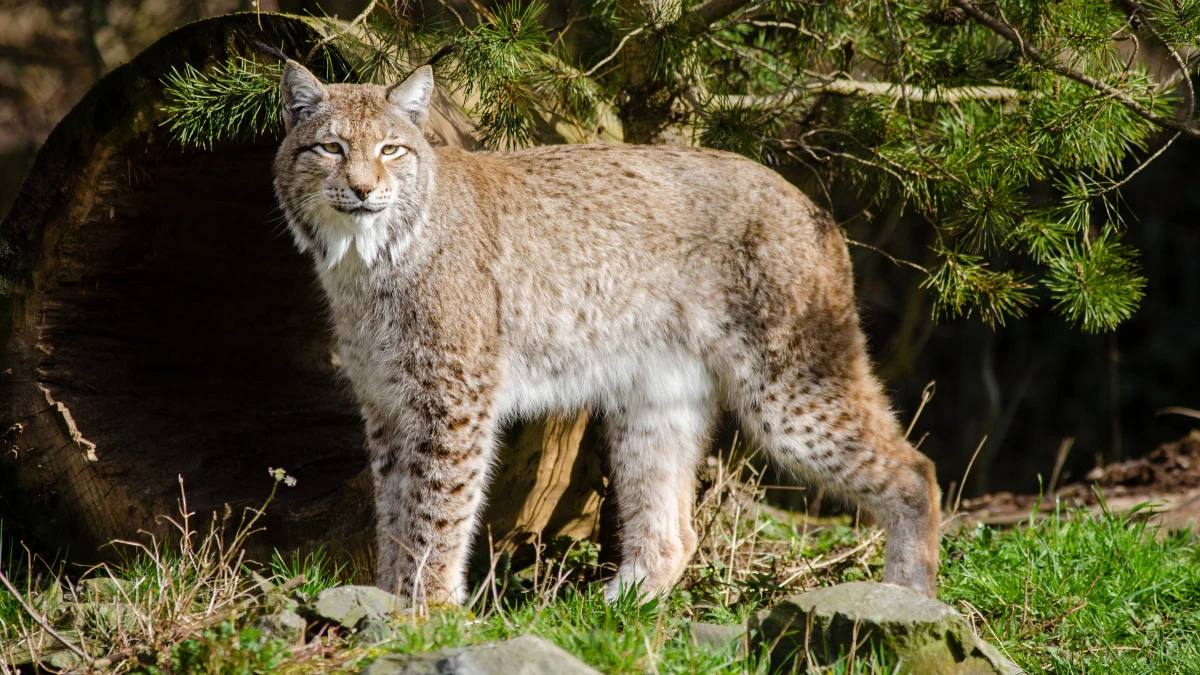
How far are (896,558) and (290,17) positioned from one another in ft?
10.1

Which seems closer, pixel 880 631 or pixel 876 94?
pixel 880 631

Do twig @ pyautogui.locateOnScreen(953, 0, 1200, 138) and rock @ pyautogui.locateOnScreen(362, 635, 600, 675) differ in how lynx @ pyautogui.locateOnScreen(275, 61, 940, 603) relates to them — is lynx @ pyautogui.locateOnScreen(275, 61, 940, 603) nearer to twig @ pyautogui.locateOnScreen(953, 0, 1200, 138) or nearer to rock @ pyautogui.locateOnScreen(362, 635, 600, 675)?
twig @ pyautogui.locateOnScreen(953, 0, 1200, 138)

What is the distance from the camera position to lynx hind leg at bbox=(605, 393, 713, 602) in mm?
4660

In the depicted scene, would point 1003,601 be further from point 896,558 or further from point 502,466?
point 502,466

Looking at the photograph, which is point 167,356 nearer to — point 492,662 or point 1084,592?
point 492,662

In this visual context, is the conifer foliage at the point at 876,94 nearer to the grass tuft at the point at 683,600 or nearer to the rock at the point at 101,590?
the grass tuft at the point at 683,600

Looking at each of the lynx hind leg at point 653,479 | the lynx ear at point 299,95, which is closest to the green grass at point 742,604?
the lynx hind leg at point 653,479

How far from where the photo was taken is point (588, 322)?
4422 mm

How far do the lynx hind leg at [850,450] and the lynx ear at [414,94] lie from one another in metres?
1.65

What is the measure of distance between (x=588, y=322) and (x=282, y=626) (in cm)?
184

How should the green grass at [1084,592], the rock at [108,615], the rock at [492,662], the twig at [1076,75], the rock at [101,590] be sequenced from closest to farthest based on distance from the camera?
the rock at [492,662] → the rock at [108,615] → the rock at [101,590] → the green grass at [1084,592] → the twig at [1076,75]

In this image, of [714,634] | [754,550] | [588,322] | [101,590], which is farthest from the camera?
[754,550]

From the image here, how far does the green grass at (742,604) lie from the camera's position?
2.92m

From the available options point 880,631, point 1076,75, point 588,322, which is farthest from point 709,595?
point 1076,75
